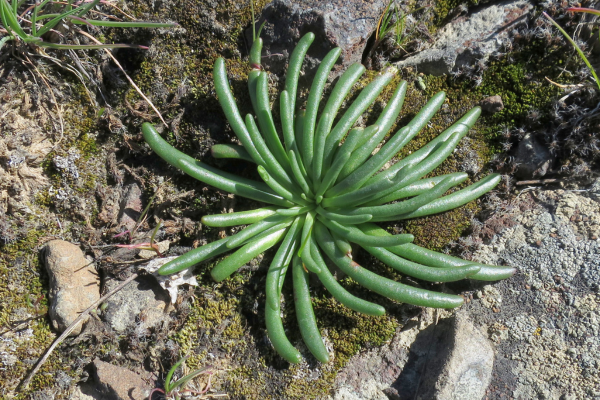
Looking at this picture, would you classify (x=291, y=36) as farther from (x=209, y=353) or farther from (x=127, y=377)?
(x=127, y=377)

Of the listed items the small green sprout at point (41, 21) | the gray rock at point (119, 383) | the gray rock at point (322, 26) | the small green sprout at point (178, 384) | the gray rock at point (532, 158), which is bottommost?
the gray rock at point (119, 383)

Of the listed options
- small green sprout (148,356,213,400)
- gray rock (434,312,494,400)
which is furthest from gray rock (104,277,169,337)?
gray rock (434,312,494,400)

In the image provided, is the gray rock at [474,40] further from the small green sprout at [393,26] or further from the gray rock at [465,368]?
the gray rock at [465,368]

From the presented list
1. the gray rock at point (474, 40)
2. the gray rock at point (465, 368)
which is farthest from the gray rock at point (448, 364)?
the gray rock at point (474, 40)

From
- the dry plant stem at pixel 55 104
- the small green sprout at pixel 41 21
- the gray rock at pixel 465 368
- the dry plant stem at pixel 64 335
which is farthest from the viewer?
the dry plant stem at pixel 55 104

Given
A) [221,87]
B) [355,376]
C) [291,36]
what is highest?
[291,36]

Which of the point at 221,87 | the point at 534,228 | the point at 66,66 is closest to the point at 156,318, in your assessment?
the point at 221,87

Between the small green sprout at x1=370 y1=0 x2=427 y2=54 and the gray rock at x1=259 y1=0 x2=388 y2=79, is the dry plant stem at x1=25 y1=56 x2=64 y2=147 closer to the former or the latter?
the gray rock at x1=259 y1=0 x2=388 y2=79
